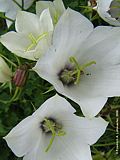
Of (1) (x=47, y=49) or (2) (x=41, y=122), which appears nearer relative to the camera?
(1) (x=47, y=49)

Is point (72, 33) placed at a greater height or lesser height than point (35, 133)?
greater

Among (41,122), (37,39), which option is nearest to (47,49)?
(37,39)

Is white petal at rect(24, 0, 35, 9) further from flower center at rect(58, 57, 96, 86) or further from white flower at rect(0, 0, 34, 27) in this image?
flower center at rect(58, 57, 96, 86)

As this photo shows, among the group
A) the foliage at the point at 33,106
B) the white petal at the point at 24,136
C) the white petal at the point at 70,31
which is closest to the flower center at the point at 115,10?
the foliage at the point at 33,106

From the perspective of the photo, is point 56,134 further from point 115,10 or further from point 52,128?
point 115,10

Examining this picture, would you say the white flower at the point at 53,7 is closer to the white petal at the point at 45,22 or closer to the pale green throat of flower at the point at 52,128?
the white petal at the point at 45,22

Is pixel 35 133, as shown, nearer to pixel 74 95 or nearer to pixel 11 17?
pixel 74 95

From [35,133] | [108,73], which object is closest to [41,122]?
[35,133]

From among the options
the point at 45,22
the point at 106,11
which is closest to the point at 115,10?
the point at 106,11
